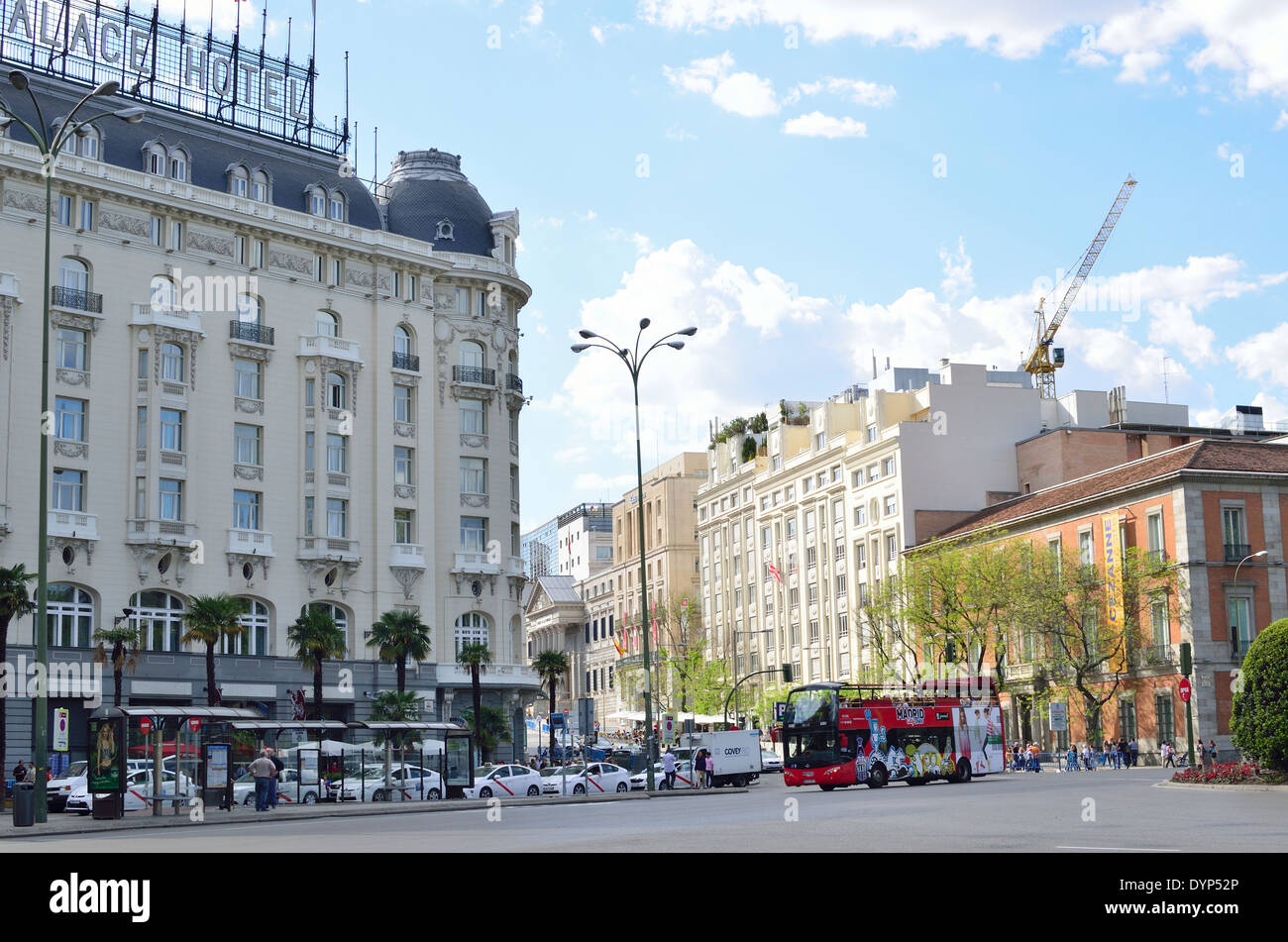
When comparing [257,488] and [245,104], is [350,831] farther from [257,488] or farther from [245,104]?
[245,104]

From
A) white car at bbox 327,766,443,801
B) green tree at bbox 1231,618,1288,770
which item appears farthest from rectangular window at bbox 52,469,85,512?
green tree at bbox 1231,618,1288,770

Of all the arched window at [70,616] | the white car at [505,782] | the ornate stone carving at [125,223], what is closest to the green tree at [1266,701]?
the white car at [505,782]

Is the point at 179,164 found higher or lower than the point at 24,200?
higher

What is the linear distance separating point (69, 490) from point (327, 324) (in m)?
15.5

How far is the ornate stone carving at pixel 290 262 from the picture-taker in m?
69.6

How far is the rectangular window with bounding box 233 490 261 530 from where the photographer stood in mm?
66875

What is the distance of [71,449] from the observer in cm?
6178

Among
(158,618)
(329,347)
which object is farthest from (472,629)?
(158,618)

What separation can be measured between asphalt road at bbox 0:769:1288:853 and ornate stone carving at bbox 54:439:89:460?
32.3m

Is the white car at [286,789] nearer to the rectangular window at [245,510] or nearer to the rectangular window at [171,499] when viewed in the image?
the rectangular window at [171,499]

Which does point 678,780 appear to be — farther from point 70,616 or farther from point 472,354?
point 472,354

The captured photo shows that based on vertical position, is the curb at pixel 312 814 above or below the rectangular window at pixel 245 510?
below

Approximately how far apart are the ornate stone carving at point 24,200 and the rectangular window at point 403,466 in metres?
20.0
